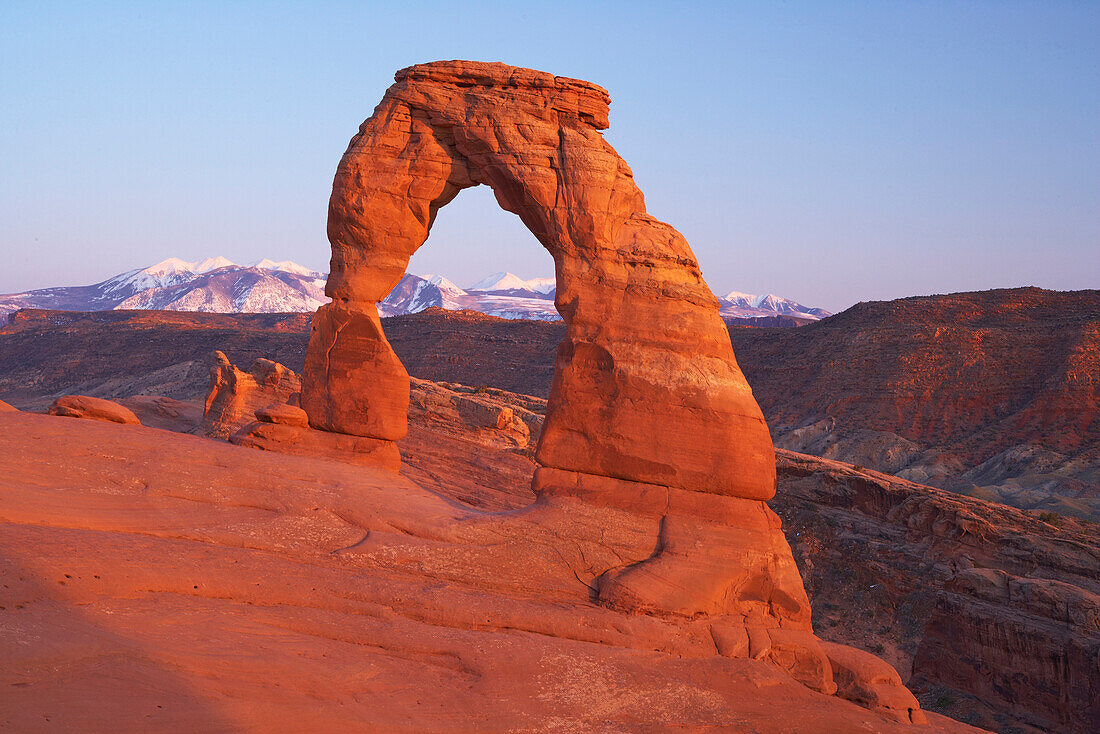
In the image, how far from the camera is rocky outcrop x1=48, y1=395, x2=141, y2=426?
474 inches

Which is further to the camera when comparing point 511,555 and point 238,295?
point 238,295

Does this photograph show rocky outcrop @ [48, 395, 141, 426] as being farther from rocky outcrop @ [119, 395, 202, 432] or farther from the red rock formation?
rocky outcrop @ [119, 395, 202, 432]

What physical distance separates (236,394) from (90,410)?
360 inches

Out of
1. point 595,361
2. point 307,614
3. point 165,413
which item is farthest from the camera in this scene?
point 165,413

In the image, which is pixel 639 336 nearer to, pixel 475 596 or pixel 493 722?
pixel 475 596

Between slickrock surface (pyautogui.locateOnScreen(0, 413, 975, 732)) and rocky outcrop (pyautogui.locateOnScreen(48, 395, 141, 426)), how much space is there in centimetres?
150

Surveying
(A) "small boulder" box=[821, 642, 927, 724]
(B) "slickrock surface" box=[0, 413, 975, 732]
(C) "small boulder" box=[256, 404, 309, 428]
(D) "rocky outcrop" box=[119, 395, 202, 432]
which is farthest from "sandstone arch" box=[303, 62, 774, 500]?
(D) "rocky outcrop" box=[119, 395, 202, 432]

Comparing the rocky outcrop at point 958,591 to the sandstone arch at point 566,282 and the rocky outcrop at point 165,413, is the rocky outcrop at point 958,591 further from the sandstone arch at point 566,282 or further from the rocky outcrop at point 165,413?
the rocky outcrop at point 165,413

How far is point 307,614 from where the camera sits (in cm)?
754

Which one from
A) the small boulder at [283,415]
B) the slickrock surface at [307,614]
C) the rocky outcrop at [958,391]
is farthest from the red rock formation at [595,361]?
the rocky outcrop at [958,391]

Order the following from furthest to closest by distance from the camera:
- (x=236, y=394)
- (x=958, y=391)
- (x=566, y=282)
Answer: (x=958, y=391)
(x=236, y=394)
(x=566, y=282)

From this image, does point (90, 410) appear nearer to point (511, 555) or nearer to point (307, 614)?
point (307, 614)

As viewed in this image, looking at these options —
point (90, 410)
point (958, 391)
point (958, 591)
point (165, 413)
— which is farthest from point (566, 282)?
point (958, 391)

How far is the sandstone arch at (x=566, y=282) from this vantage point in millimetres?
10250
